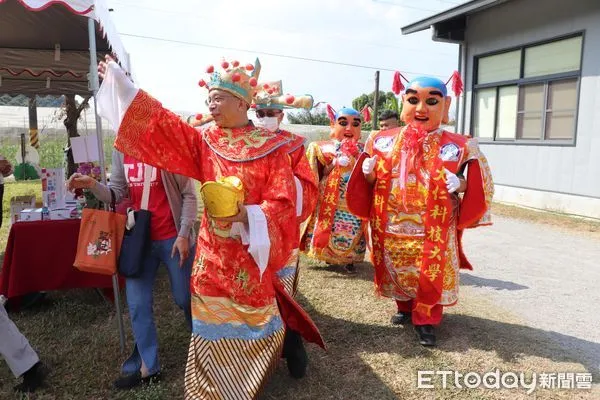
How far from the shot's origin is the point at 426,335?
321cm

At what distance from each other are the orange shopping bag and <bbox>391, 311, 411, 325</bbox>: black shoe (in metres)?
2.09

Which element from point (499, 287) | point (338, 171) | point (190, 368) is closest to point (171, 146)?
point (190, 368)

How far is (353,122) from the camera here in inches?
185

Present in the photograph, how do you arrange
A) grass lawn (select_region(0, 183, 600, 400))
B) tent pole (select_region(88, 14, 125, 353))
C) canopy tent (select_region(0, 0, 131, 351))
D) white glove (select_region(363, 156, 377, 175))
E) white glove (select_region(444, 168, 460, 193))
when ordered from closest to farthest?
1. grass lawn (select_region(0, 183, 600, 400))
2. tent pole (select_region(88, 14, 125, 353))
3. white glove (select_region(444, 168, 460, 193))
4. white glove (select_region(363, 156, 377, 175))
5. canopy tent (select_region(0, 0, 131, 351))

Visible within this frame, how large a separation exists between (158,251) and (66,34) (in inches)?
149

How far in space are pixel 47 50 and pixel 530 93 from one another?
27.3 ft

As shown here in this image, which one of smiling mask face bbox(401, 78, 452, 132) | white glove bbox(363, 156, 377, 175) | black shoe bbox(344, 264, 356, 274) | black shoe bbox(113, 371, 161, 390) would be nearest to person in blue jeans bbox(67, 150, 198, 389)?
black shoe bbox(113, 371, 161, 390)

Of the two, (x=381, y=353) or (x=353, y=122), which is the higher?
(x=353, y=122)

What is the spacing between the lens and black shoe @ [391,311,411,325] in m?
3.55

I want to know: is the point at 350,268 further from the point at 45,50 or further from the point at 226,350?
the point at 45,50

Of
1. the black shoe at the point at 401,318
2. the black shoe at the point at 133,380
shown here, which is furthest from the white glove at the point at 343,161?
the black shoe at the point at 133,380

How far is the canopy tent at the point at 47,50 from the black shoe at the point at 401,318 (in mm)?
3100

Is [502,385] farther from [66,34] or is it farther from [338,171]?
[66,34]

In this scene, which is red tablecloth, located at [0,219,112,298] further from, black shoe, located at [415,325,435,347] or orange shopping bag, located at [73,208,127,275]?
black shoe, located at [415,325,435,347]
